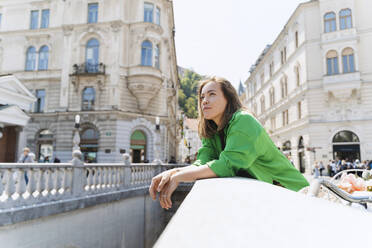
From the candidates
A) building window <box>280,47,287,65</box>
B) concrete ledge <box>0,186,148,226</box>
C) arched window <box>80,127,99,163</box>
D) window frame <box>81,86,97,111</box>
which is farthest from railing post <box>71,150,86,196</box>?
building window <box>280,47,287,65</box>

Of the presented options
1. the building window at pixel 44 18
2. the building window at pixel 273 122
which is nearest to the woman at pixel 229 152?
the building window at pixel 44 18

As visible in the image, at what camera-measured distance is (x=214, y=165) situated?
1192 mm

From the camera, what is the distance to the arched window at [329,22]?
2333 cm

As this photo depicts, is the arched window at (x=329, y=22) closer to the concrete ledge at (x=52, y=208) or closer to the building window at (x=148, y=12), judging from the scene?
the building window at (x=148, y=12)

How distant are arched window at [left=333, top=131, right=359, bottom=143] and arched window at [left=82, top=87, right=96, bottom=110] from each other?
21900 mm

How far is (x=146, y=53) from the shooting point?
22484 millimetres

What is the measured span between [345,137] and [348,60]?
22.6 ft

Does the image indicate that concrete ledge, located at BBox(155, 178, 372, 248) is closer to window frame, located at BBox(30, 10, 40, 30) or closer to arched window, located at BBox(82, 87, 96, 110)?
arched window, located at BBox(82, 87, 96, 110)

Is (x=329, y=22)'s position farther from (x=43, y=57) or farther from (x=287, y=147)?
(x=43, y=57)

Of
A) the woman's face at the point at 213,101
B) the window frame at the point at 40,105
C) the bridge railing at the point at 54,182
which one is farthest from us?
the window frame at the point at 40,105

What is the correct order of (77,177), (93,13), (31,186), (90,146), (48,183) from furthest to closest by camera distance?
(93,13) < (90,146) < (77,177) < (48,183) < (31,186)

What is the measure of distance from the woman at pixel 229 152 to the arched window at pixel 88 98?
22.1 metres

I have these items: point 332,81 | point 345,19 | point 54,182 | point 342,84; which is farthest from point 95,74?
point 345,19

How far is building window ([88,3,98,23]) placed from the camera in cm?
2317
